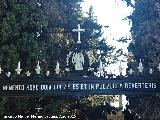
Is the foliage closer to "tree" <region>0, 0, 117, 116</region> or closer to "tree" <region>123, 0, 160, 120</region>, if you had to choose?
"tree" <region>123, 0, 160, 120</region>

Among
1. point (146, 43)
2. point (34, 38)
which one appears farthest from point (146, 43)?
point (34, 38)

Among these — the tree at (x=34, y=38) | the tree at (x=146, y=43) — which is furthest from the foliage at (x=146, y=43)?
the tree at (x=34, y=38)

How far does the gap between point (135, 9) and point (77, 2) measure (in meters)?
6.24

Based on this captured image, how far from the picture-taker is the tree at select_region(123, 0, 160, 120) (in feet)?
57.6

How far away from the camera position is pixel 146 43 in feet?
60.2

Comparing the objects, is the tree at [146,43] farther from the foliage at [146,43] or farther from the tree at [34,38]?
the tree at [34,38]

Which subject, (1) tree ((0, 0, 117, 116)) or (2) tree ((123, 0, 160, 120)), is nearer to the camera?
(2) tree ((123, 0, 160, 120))

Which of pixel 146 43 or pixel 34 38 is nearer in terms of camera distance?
pixel 146 43

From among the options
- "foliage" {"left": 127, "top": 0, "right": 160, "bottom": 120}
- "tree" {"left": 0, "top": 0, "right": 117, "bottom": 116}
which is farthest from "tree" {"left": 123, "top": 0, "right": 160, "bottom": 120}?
"tree" {"left": 0, "top": 0, "right": 117, "bottom": 116}

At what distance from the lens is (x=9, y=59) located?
19203 mm

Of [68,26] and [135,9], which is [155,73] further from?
[68,26]

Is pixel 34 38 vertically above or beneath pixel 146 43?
above

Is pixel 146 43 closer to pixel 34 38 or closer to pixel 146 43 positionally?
pixel 146 43

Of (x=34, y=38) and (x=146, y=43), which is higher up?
(x=34, y=38)
